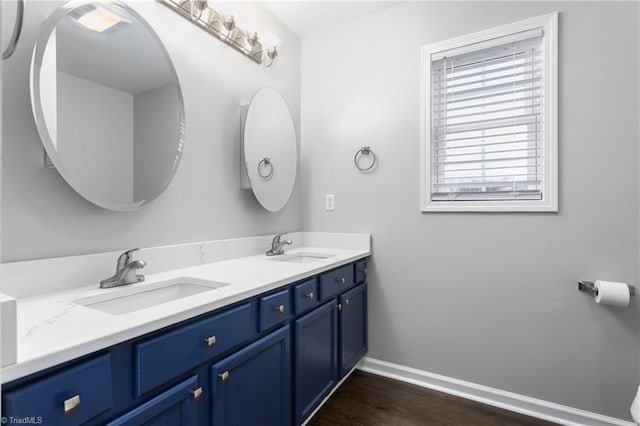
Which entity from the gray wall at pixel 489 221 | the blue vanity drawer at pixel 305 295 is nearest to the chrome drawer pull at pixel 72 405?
the blue vanity drawer at pixel 305 295

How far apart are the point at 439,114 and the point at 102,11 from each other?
1.84 metres

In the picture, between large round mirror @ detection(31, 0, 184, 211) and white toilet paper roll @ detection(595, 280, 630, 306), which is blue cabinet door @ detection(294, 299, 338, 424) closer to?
large round mirror @ detection(31, 0, 184, 211)

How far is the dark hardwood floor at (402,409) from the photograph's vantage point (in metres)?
1.74

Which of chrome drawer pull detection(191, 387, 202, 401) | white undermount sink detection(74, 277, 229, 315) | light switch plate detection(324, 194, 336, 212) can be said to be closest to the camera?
chrome drawer pull detection(191, 387, 202, 401)

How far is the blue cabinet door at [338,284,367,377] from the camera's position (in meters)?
1.94

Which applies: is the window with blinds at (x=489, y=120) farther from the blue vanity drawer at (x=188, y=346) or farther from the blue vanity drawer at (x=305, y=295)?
the blue vanity drawer at (x=188, y=346)

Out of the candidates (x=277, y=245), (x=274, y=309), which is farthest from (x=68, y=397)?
(x=277, y=245)

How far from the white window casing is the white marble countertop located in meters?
1.20

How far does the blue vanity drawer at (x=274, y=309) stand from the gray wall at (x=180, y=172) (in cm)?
62

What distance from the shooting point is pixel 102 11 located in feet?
4.14

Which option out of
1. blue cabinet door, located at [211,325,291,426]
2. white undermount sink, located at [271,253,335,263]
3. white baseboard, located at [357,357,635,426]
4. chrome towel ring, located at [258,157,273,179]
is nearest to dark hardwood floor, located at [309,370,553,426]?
white baseboard, located at [357,357,635,426]

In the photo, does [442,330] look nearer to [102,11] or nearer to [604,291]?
[604,291]

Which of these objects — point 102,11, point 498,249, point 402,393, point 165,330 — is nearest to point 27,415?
point 165,330

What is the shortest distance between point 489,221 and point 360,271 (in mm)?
857
